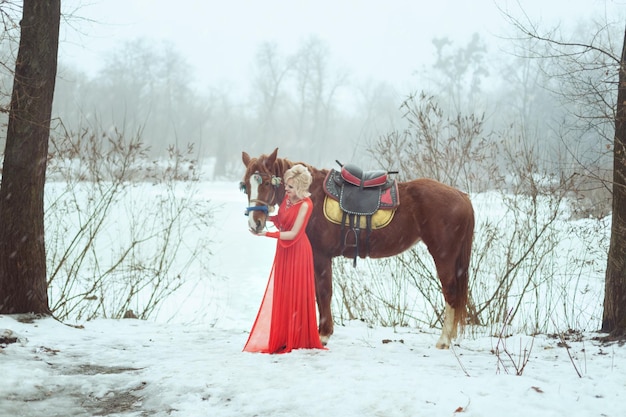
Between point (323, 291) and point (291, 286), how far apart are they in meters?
0.43

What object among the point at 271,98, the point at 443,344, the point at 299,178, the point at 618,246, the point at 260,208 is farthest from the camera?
the point at 271,98

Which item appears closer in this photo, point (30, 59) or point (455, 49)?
point (30, 59)

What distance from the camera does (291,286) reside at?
4859 millimetres

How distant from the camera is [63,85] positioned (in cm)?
3550

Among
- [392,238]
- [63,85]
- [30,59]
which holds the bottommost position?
[392,238]

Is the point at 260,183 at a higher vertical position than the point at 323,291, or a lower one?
higher

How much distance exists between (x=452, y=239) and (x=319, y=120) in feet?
157

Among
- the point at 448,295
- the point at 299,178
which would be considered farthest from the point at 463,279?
the point at 299,178

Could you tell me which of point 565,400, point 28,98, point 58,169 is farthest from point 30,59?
point 565,400

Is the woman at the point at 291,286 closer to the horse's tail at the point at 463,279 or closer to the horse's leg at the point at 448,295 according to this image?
the horse's leg at the point at 448,295

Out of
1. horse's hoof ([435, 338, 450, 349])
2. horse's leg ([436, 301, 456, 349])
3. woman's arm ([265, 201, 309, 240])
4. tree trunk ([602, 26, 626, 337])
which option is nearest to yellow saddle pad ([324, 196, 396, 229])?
woman's arm ([265, 201, 309, 240])

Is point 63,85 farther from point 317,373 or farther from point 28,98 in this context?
point 317,373

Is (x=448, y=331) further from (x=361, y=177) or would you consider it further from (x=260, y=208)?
(x=260, y=208)

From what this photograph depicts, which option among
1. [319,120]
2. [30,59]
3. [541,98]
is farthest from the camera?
[319,120]
